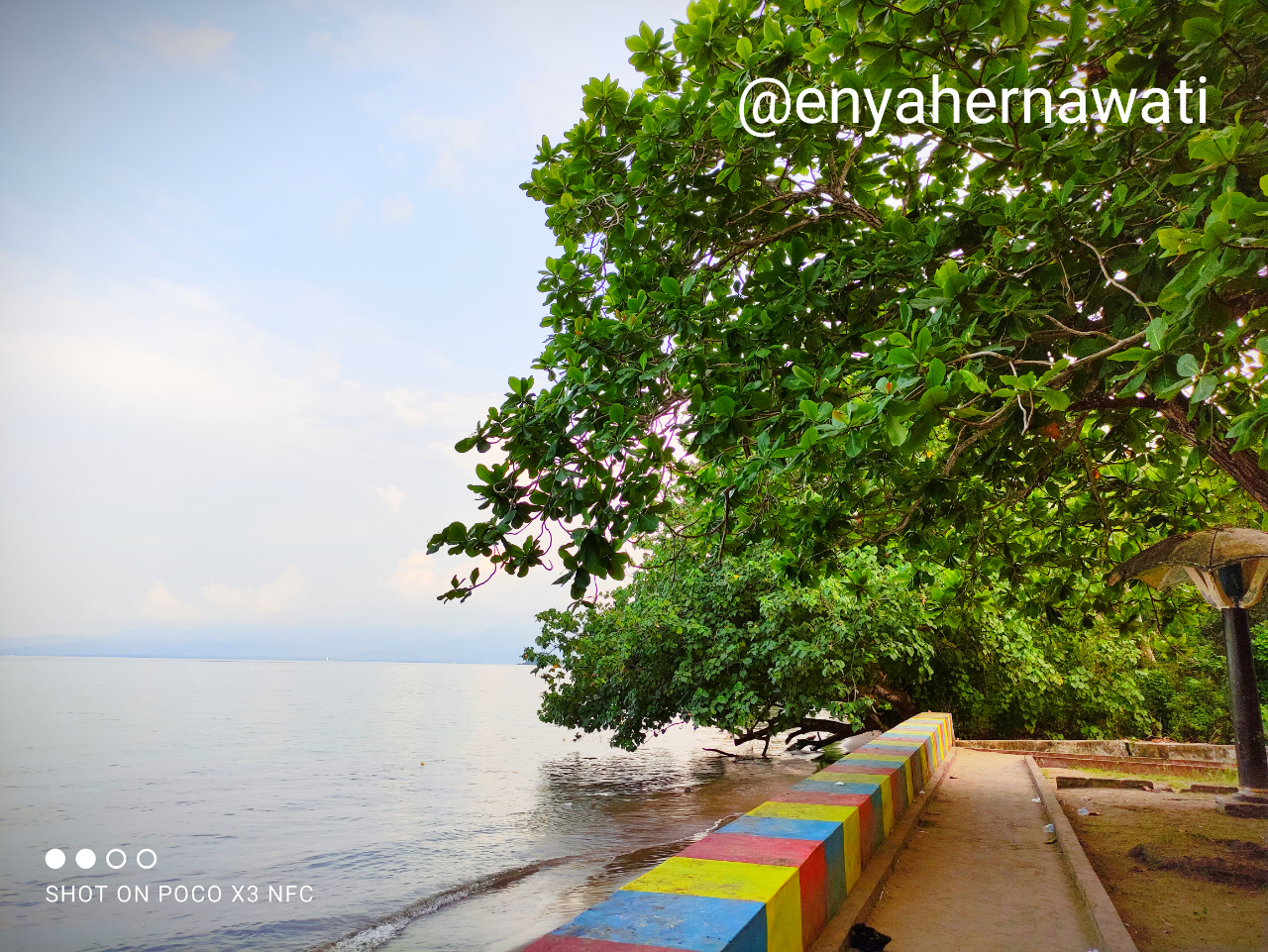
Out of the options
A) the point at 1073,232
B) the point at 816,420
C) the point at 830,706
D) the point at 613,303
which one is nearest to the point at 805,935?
the point at 816,420

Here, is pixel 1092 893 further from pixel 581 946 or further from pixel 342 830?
pixel 342 830

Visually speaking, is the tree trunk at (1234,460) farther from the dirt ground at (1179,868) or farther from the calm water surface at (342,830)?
the calm water surface at (342,830)

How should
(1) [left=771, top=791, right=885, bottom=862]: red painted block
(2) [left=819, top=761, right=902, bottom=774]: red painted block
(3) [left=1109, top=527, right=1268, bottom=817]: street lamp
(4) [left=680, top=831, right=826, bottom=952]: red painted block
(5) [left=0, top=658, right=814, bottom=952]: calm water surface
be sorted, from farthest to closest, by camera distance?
(5) [left=0, top=658, right=814, bottom=952]: calm water surface < (3) [left=1109, top=527, right=1268, bottom=817]: street lamp < (2) [left=819, top=761, right=902, bottom=774]: red painted block < (1) [left=771, top=791, right=885, bottom=862]: red painted block < (4) [left=680, top=831, right=826, bottom=952]: red painted block

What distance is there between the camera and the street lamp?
5461mm

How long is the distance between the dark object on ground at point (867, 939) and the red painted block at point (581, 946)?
142cm

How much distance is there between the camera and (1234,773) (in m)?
8.55

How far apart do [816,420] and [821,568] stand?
2.93 metres

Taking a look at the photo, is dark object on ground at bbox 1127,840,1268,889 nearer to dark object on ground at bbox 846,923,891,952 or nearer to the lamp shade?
the lamp shade

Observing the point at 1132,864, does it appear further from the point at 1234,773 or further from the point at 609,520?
the point at 1234,773

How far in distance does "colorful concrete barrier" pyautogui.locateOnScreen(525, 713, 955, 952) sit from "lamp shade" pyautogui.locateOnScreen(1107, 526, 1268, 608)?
278 cm

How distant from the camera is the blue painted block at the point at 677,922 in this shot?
220 centimetres

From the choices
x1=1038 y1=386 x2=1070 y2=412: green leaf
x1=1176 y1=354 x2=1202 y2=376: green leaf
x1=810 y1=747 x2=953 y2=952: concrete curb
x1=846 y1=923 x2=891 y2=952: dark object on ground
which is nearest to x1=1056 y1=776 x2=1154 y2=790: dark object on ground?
x1=810 y1=747 x2=953 y2=952: concrete curb

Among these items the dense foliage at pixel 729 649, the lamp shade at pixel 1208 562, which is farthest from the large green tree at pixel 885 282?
the dense foliage at pixel 729 649

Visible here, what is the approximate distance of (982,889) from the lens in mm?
4070
